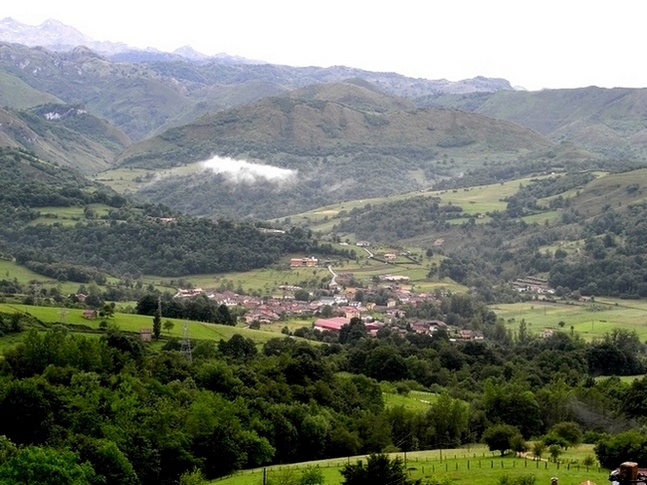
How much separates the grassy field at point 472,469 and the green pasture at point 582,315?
55.1 metres

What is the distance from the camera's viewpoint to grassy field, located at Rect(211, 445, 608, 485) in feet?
137

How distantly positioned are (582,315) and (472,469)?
76.8 m

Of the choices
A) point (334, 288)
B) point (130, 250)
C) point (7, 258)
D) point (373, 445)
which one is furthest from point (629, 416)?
point (130, 250)

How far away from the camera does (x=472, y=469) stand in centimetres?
4456

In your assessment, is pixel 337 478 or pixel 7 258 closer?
pixel 337 478

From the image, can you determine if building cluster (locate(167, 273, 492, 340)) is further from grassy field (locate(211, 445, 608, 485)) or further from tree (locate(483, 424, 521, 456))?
grassy field (locate(211, 445, 608, 485))

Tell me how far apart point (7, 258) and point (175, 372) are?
67496 millimetres

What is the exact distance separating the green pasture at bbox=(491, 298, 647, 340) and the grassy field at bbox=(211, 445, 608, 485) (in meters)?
55.1

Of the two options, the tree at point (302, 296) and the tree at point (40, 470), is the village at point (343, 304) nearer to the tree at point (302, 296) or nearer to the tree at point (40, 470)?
the tree at point (302, 296)

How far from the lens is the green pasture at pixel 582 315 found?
107375 millimetres

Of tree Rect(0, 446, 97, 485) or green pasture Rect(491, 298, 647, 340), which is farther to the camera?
green pasture Rect(491, 298, 647, 340)

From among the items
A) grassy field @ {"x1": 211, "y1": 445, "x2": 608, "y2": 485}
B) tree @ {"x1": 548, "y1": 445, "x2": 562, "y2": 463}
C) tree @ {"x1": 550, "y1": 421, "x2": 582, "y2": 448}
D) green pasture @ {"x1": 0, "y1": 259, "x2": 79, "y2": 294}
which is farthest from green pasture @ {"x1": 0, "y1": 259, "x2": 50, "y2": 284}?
tree @ {"x1": 548, "y1": 445, "x2": 562, "y2": 463}

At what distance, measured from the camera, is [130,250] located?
14238cm

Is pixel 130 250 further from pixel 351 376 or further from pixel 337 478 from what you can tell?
pixel 337 478
